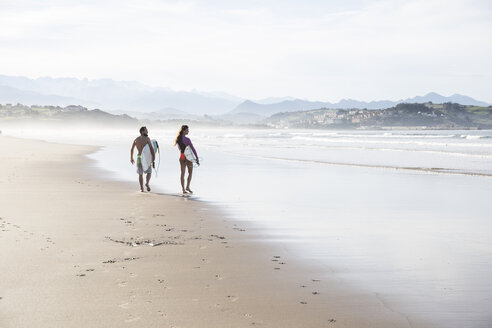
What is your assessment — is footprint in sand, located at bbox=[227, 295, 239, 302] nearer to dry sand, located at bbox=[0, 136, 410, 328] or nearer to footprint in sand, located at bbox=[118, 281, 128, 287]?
dry sand, located at bbox=[0, 136, 410, 328]

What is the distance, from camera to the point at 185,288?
6.34 m

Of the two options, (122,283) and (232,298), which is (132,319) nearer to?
(232,298)

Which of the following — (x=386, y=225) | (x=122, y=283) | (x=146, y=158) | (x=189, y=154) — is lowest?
(x=386, y=225)

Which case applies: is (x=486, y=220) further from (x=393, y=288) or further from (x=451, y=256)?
(x=393, y=288)

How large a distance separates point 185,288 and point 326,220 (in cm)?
542

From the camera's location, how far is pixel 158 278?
6.75 metres

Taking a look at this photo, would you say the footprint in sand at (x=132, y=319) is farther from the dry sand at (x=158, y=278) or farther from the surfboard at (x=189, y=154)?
the surfboard at (x=189, y=154)

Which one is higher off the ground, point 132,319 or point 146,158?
point 146,158

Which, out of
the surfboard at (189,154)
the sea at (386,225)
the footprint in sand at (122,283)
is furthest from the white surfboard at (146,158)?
the footprint in sand at (122,283)

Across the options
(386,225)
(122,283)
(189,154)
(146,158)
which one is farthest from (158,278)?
(146,158)

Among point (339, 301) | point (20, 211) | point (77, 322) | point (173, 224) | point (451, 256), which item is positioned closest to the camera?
point (77, 322)

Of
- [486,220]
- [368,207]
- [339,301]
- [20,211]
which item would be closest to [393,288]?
[339,301]

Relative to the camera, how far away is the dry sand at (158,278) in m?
5.38

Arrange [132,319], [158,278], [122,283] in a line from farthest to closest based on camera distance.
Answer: [158,278] → [122,283] → [132,319]
